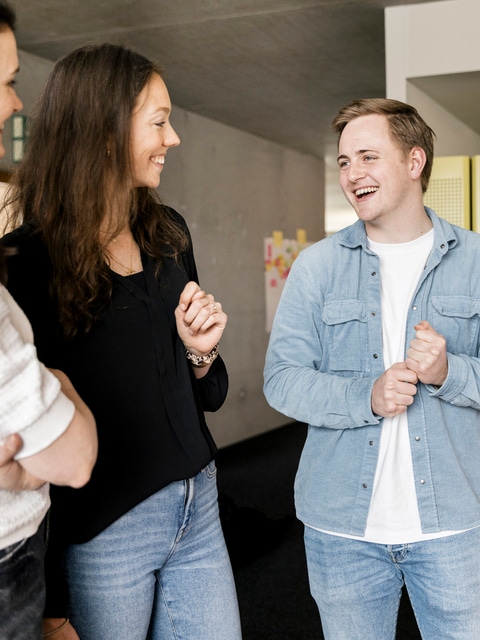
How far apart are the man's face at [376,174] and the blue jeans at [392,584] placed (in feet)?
2.46

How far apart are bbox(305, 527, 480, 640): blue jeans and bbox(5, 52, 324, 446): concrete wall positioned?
15.9 ft

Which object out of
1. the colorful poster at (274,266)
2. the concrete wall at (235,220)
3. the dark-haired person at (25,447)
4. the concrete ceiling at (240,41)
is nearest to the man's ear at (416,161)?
the dark-haired person at (25,447)

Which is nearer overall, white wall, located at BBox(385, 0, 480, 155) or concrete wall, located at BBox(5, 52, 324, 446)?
white wall, located at BBox(385, 0, 480, 155)

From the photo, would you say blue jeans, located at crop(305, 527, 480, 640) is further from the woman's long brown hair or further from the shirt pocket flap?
the woman's long brown hair

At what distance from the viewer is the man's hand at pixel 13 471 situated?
0.93m

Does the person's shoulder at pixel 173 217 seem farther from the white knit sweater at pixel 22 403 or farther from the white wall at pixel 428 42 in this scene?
the white wall at pixel 428 42

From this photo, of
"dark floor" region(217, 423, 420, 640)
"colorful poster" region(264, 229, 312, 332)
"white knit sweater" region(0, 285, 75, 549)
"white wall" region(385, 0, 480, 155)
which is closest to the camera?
"white knit sweater" region(0, 285, 75, 549)

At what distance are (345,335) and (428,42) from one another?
2576 millimetres

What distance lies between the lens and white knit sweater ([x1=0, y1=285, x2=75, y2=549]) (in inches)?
35.7

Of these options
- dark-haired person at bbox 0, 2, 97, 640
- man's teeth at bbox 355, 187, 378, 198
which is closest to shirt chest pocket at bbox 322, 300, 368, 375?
man's teeth at bbox 355, 187, 378, 198

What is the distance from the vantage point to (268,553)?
4133 mm

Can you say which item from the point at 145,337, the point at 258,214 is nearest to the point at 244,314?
the point at 258,214

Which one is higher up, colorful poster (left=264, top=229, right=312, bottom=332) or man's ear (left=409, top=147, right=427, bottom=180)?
man's ear (left=409, top=147, right=427, bottom=180)

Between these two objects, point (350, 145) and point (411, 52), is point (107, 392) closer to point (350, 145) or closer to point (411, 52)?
point (350, 145)
